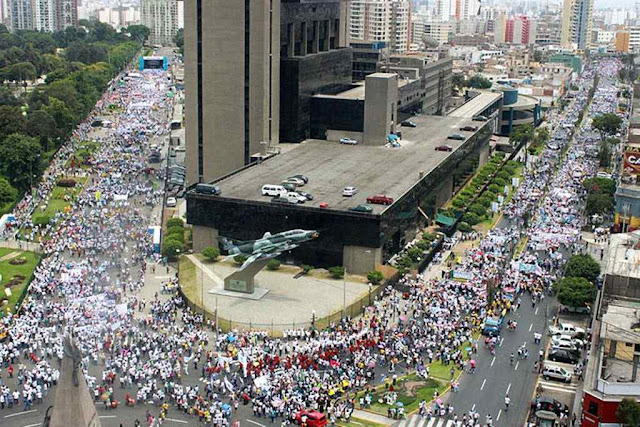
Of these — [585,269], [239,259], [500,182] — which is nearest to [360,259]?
[239,259]

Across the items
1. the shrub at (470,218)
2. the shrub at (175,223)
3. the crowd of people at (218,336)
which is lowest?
the crowd of people at (218,336)

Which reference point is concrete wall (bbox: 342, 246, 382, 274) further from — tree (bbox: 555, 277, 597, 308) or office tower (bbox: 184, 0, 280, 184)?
office tower (bbox: 184, 0, 280, 184)

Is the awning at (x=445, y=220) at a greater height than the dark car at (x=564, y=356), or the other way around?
the awning at (x=445, y=220)

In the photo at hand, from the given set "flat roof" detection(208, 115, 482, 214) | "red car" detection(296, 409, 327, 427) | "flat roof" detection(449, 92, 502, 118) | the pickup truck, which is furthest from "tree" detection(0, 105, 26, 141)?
"red car" detection(296, 409, 327, 427)

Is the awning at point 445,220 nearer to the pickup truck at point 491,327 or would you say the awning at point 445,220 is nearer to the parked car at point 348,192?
the parked car at point 348,192

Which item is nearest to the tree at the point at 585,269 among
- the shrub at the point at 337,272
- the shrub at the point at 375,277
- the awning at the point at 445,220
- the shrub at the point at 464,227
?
the shrub at the point at 375,277

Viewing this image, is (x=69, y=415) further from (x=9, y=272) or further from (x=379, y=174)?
(x=379, y=174)
